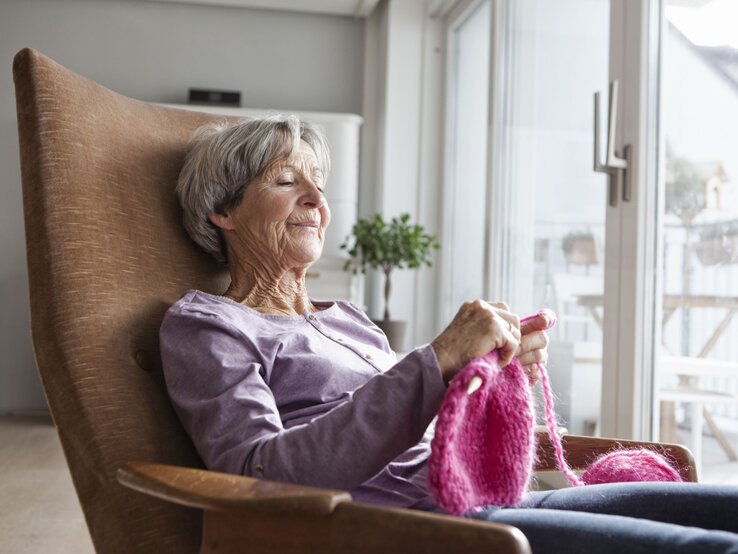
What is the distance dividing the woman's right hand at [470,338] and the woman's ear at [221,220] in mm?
570

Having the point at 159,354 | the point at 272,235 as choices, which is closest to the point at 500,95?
the point at 272,235

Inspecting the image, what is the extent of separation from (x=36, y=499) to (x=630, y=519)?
250 cm

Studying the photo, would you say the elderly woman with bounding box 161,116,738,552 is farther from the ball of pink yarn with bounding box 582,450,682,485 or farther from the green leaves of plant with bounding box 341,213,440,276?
the green leaves of plant with bounding box 341,213,440,276

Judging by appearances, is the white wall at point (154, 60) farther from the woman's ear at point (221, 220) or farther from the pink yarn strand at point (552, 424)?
the pink yarn strand at point (552, 424)

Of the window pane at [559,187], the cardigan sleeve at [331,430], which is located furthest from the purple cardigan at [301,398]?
the window pane at [559,187]

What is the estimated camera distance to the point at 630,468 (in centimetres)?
132

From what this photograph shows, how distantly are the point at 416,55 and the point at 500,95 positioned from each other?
1176 millimetres

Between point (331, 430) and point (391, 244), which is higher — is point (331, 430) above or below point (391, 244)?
below

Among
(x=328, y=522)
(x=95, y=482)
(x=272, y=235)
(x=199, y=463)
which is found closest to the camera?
(x=328, y=522)

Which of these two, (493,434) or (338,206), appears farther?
(338,206)

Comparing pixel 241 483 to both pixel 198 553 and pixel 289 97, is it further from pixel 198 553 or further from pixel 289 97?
pixel 289 97

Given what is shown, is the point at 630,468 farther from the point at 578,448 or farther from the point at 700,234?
the point at 700,234

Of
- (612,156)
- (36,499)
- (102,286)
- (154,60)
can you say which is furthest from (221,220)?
(154,60)

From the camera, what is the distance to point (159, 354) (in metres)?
1.33
